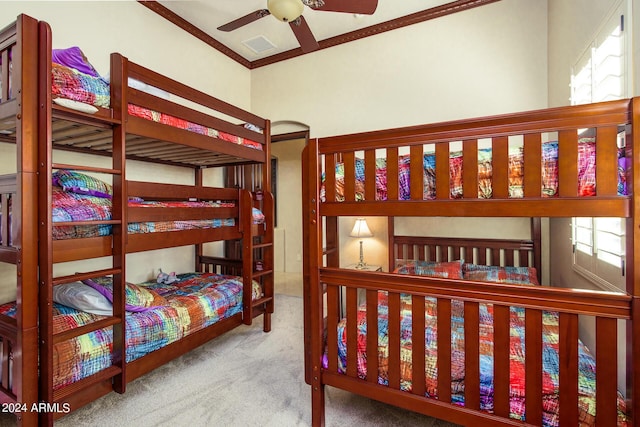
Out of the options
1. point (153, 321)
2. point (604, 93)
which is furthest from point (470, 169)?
point (153, 321)

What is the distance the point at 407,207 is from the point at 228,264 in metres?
2.49

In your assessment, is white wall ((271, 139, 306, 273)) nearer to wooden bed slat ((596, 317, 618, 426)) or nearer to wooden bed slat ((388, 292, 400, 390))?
wooden bed slat ((388, 292, 400, 390))

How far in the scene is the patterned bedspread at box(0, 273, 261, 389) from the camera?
1576mm

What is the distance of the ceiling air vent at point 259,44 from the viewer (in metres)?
3.73

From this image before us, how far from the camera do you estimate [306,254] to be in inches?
67.5

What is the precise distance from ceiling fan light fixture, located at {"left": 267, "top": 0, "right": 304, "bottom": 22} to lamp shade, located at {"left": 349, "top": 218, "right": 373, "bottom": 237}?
2108 mm

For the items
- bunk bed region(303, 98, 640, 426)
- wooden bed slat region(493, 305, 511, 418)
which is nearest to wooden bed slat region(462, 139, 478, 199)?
bunk bed region(303, 98, 640, 426)

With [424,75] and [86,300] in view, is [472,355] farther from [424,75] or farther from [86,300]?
[424,75]

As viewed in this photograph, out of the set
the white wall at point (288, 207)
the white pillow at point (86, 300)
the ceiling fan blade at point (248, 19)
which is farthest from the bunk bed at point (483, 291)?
the white wall at point (288, 207)

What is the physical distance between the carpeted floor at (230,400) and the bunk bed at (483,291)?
290mm

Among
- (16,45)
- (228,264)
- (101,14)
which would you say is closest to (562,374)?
(16,45)

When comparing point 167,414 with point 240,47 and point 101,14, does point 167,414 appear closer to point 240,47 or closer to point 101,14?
point 101,14

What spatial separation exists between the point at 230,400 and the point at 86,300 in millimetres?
1077

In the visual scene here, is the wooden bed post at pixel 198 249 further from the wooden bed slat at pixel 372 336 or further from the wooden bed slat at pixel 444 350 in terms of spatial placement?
the wooden bed slat at pixel 444 350
